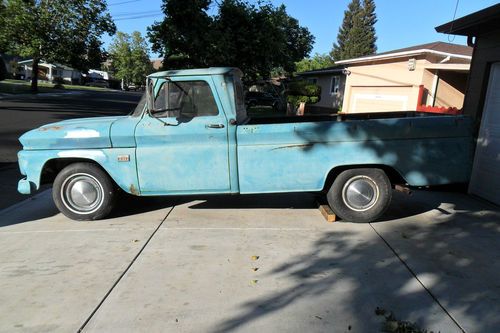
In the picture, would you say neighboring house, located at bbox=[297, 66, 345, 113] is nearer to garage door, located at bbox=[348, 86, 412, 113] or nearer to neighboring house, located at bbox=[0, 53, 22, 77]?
garage door, located at bbox=[348, 86, 412, 113]

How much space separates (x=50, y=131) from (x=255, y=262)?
325cm

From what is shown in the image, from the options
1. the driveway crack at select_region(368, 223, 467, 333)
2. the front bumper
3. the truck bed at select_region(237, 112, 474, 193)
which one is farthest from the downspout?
the front bumper

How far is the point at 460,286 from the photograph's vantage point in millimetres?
3936

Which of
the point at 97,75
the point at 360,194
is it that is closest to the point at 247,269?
the point at 360,194

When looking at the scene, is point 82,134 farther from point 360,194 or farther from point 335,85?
point 335,85

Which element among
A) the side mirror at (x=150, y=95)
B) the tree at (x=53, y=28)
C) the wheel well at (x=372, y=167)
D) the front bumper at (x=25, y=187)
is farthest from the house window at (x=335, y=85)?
the front bumper at (x=25, y=187)

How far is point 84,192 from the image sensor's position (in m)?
5.78

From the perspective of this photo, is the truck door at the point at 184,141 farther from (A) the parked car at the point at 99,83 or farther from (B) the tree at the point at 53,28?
(A) the parked car at the point at 99,83

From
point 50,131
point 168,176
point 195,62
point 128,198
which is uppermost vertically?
point 195,62

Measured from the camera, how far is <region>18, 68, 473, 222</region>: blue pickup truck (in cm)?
538

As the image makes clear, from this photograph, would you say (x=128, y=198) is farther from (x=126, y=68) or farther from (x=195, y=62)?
(x=126, y=68)

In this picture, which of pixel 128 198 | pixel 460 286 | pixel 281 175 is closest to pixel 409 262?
pixel 460 286

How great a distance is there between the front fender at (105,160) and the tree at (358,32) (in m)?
76.7

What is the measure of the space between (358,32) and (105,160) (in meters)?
80.7
